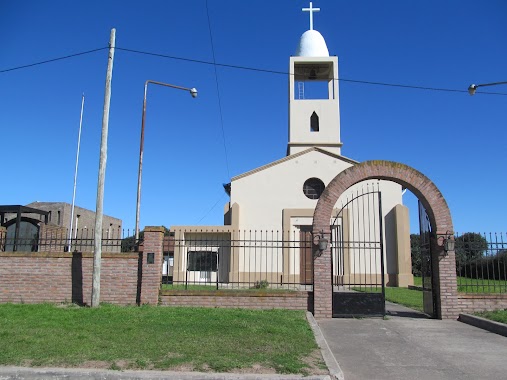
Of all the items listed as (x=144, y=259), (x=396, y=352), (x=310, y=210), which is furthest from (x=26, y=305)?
(x=310, y=210)

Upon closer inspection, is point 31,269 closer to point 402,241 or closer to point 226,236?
point 226,236

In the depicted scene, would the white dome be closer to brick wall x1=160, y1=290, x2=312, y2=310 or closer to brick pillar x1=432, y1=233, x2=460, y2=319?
brick pillar x1=432, y1=233, x2=460, y2=319

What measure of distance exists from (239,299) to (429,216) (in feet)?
19.0

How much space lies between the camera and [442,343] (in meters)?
8.80

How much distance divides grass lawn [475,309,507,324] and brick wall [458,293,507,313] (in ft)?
0.84

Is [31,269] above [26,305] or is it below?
above

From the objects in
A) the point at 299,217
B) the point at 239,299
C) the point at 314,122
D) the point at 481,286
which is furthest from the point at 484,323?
the point at 314,122

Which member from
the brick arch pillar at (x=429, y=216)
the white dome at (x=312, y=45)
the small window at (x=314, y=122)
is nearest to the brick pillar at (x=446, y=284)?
the brick arch pillar at (x=429, y=216)

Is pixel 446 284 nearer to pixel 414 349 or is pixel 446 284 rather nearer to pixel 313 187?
pixel 414 349

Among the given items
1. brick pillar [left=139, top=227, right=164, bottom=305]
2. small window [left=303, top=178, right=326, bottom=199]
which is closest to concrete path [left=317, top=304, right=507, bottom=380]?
brick pillar [left=139, top=227, right=164, bottom=305]

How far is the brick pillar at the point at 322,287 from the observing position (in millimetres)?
12008

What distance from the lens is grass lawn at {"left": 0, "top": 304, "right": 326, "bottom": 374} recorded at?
6.28 metres

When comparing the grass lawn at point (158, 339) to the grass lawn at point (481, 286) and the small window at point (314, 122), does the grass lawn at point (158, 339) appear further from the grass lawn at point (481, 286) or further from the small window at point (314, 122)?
the small window at point (314, 122)

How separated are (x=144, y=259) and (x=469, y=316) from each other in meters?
8.62
